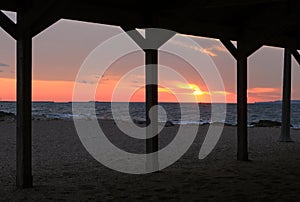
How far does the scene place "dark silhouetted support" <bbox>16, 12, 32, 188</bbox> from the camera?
16.9ft

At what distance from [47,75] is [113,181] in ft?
76.5

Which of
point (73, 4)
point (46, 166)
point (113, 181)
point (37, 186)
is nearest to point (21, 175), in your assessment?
point (37, 186)

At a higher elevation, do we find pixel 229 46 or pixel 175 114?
pixel 229 46

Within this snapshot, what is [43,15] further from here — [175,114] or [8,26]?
[175,114]

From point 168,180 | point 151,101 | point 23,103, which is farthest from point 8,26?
point 168,180

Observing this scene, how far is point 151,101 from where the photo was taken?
6477 mm

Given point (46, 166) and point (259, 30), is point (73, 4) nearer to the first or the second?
point (46, 166)

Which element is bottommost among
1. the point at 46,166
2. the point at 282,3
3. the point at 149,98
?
the point at 46,166

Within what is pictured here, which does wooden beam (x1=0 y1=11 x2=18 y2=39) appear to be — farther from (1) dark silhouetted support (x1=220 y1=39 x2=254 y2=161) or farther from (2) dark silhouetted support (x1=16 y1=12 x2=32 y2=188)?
(1) dark silhouetted support (x1=220 y1=39 x2=254 y2=161)

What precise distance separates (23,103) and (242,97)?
4398mm

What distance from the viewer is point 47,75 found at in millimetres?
27906

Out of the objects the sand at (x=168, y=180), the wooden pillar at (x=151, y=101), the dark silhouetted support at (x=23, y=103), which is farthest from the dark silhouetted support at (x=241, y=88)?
the dark silhouetted support at (x=23, y=103)

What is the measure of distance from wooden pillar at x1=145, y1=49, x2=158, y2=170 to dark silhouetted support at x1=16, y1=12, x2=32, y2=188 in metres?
2.00

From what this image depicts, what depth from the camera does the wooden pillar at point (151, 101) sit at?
6.48 meters
